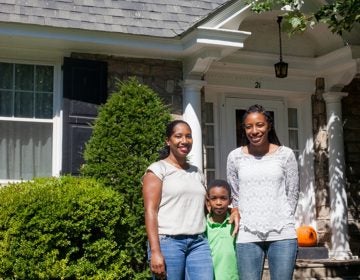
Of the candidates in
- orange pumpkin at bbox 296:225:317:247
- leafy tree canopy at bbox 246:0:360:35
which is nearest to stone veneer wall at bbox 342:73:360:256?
orange pumpkin at bbox 296:225:317:247

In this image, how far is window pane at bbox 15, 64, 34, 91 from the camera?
6441 millimetres

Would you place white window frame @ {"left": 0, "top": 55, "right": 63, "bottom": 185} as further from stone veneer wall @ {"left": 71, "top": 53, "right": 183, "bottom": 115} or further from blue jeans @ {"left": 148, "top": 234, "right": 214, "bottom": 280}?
blue jeans @ {"left": 148, "top": 234, "right": 214, "bottom": 280}

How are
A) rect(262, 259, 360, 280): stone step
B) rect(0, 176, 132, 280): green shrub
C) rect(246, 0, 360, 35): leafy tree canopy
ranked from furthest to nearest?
rect(262, 259, 360, 280): stone step → rect(0, 176, 132, 280): green shrub → rect(246, 0, 360, 35): leafy tree canopy

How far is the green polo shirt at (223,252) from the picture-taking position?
11.1 ft

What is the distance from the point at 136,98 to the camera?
5.96m

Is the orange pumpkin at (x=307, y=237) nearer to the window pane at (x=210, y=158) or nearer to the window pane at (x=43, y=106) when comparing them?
the window pane at (x=210, y=158)

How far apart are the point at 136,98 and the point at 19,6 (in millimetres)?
1669

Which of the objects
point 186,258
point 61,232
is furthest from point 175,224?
point 61,232

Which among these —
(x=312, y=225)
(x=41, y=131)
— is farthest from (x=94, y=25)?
(x=312, y=225)

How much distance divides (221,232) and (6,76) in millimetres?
3941

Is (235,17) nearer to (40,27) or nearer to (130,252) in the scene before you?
(40,27)

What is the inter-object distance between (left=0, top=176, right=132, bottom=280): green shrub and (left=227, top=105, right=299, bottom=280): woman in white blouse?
2.04 m

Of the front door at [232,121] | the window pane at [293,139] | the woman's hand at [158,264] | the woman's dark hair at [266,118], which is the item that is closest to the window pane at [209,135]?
the front door at [232,121]

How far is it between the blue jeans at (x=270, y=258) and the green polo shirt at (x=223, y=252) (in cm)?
14
